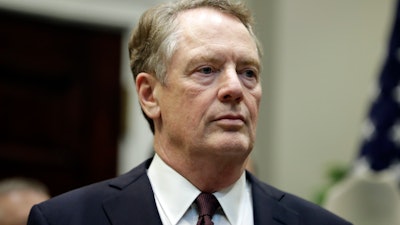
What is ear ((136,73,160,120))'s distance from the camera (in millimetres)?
2895

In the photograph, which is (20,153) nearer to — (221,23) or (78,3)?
(78,3)

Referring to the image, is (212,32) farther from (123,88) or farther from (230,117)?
(123,88)

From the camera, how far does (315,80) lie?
7160mm

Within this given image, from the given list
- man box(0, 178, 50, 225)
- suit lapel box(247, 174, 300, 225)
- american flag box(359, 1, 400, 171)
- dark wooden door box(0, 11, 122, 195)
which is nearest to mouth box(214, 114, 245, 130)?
suit lapel box(247, 174, 300, 225)

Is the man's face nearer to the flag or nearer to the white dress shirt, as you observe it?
the white dress shirt

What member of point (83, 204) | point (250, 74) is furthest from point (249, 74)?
point (83, 204)

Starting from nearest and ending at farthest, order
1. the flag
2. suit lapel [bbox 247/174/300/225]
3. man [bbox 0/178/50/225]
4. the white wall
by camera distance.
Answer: suit lapel [bbox 247/174/300/225]
man [bbox 0/178/50/225]
the flag
the white wall

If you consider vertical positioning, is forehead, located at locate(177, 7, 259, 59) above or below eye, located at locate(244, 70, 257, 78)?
above

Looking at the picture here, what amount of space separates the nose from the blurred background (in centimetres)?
300

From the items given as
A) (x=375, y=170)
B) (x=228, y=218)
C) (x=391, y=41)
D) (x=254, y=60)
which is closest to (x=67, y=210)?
(x=228, y=218)

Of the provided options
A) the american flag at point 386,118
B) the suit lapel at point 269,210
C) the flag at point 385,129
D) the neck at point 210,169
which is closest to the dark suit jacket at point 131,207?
the suit lapel at point 269,210

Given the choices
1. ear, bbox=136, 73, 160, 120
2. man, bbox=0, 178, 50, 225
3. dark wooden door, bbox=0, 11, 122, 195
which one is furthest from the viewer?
dark wooden door, bbox=0, 11, 122, 195

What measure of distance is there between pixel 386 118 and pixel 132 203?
9.52 feet

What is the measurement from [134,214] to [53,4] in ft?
12.0
